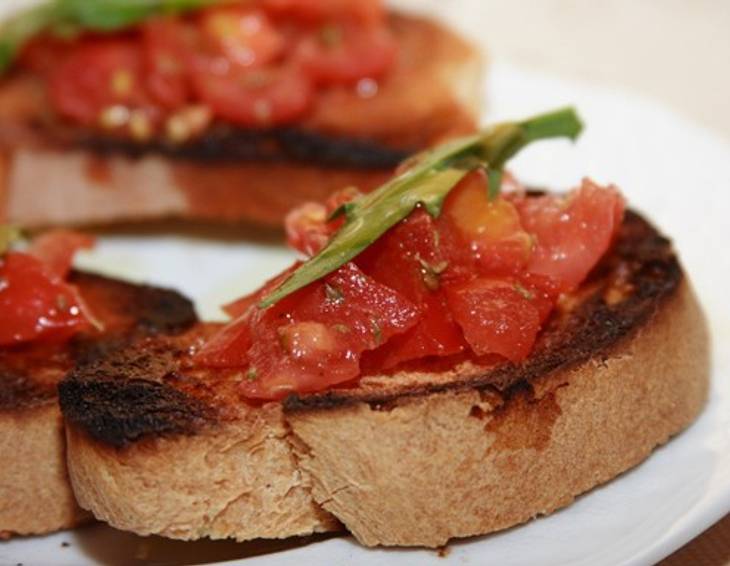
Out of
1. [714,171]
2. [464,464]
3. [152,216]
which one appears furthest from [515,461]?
[152,216]

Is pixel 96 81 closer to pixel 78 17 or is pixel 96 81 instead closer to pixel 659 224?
pixel 78 17

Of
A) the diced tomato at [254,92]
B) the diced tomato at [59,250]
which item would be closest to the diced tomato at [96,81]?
the diced tomato at [254,92]

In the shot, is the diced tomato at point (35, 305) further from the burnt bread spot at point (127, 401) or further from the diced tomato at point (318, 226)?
the diced tomato at point (318, 226)

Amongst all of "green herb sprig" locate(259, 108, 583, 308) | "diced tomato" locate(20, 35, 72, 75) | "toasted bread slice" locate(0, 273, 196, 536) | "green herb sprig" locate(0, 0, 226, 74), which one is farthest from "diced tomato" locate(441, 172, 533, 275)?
"diced tomato" locate(20, 35, 72, 75)

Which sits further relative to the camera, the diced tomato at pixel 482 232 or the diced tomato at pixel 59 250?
the diced tomato at pixel 59 250

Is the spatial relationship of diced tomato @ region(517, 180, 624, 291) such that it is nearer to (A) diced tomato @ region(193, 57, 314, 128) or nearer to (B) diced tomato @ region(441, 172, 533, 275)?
(B) diced tomato @ region(441, 172, 533, 275)

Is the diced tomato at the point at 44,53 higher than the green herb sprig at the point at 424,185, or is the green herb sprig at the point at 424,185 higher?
the green herb sprig at the point at 424,185
